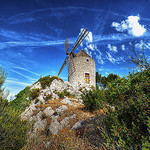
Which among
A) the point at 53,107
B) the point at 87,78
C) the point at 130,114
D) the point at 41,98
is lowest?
the point at 130,114

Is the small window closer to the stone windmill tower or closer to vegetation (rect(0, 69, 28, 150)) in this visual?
the stone windmill tower

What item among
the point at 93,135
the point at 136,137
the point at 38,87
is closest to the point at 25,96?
the point at 38,87

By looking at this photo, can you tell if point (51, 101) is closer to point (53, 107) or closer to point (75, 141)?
point (53, 107)

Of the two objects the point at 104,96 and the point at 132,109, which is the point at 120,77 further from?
the point at 132,109

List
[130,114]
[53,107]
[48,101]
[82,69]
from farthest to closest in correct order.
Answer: [82,69], [48,101], [53,107], [130,114]

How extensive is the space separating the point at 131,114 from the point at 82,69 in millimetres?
14872

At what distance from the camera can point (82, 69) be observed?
56.6ft

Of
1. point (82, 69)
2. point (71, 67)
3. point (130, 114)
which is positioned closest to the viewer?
point (130, 114)

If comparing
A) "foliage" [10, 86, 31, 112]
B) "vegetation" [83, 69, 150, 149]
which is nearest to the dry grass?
"vegetation" [83, 69, 150, 149]

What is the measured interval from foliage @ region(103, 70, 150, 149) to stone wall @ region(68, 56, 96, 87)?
13294 millimetres

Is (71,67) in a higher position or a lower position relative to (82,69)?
higher

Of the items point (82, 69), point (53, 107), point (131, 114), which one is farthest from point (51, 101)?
point (131, 114)

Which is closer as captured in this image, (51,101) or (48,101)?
(51,101)

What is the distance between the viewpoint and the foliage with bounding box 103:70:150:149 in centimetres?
224
